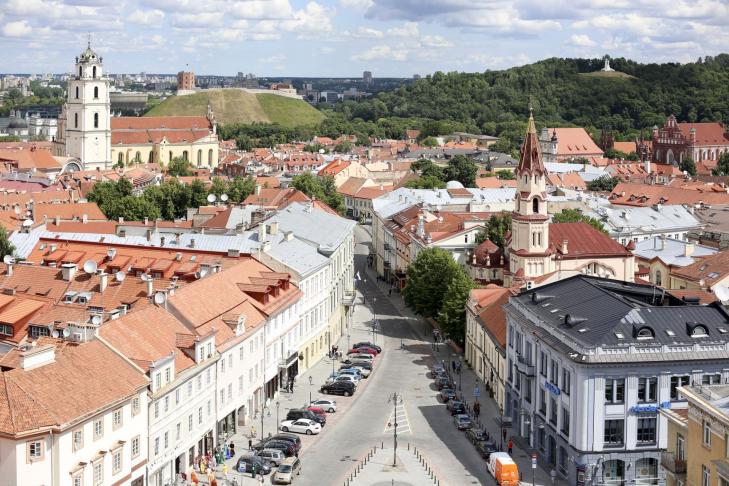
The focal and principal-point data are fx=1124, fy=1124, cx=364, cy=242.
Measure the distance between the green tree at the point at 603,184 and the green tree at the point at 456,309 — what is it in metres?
86.1

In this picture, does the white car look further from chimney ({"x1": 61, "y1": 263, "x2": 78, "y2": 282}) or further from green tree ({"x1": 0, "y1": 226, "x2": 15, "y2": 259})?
green tree ({"x1": 0, "y1": 226, "x2": 15, "y2": 259})

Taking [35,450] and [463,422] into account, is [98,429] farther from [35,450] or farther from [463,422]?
[463,422]

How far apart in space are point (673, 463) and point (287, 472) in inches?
748

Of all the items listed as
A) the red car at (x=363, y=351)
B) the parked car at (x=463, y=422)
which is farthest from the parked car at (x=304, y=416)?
the red car at (x=363, y=351)

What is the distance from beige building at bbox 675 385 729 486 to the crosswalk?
21967 mm

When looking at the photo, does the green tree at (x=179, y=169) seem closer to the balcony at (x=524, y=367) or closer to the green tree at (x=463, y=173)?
the green tree at (x=463, y=173)

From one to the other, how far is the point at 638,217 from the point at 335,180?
214ft

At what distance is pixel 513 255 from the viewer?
88875mm

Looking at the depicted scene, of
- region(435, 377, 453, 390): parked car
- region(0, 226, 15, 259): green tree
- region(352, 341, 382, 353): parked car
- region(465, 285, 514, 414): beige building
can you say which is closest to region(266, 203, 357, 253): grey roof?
region(352, 341, 382, 353): parked car

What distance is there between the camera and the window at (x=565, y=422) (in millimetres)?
55375

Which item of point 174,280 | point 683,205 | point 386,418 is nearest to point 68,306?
point 174,280

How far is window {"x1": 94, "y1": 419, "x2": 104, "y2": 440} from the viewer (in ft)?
151

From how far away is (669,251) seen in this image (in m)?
96.8

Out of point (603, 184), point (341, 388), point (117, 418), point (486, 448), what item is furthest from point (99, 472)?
point (603, 184)
